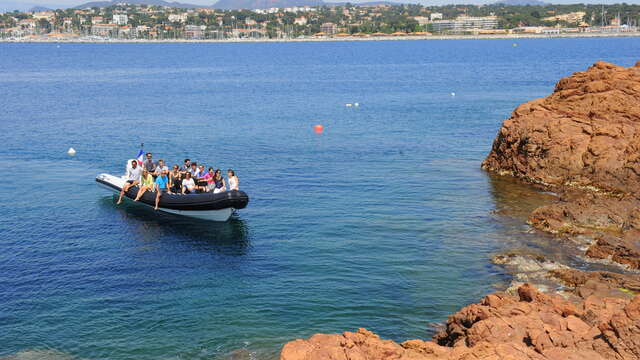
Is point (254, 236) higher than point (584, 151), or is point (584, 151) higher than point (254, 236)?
point (584, 151)

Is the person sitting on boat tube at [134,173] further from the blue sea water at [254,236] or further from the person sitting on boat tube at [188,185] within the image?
the person sitting on boat tube at [188,185]

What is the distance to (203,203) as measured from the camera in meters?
24.4

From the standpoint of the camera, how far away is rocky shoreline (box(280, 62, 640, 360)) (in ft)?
38.4

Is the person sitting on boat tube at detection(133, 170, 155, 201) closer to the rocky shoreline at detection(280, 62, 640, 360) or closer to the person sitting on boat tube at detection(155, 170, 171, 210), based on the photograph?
the person sitting on boat tube at detection(155, 170, 171, 210)

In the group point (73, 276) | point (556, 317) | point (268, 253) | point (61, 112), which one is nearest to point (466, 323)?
point (556, 317)

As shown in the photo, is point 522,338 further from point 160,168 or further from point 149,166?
point 149,166

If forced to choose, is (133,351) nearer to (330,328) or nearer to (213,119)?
(330,328)

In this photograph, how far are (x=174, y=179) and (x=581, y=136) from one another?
16.1 m

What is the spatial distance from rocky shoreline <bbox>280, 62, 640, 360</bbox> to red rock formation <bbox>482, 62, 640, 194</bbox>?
0.04 meters

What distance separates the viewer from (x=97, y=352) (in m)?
15.4

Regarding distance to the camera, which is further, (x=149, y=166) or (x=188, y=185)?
(x=149, y=166)

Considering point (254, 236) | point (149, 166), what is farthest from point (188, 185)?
point (254, 236)

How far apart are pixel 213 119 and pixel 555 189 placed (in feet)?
91.8

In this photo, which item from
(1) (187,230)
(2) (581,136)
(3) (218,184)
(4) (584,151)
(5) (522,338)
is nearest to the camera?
(5) (522,338)
